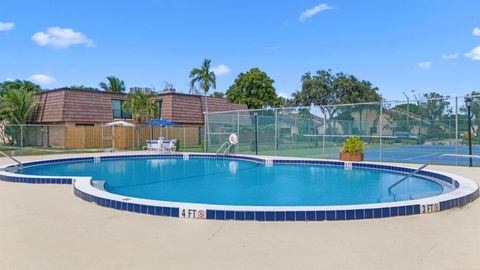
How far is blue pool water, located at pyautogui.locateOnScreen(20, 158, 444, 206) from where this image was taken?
6535 millimetres

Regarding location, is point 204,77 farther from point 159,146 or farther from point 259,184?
point 259,184

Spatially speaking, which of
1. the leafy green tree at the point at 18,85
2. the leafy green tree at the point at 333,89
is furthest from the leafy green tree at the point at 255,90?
the leafy green tree at the point at 18,85

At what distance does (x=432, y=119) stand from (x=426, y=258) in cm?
1103

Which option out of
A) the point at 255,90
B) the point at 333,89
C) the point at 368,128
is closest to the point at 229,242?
the point at 368,128

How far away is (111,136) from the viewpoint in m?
21.0

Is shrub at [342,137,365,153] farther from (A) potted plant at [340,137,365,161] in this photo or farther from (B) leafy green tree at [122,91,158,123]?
(B) leafy green tree at [122,91,158,123]

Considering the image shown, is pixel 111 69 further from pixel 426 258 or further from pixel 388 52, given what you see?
pixel 426 258

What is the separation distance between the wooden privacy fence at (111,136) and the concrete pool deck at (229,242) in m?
15.2

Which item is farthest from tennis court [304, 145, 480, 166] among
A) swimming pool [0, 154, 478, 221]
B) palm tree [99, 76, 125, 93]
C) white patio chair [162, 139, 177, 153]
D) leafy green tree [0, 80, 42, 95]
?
leafy green tree [0, 80, 42, 95]

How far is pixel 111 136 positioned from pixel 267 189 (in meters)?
15.6

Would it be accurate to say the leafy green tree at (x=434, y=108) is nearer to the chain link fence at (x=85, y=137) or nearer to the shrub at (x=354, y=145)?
the shrub at (x=354, y=145)

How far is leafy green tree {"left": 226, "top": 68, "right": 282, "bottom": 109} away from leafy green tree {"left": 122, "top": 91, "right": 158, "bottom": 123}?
43.0ft

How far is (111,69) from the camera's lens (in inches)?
1351

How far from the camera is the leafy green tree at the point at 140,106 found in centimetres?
2144
